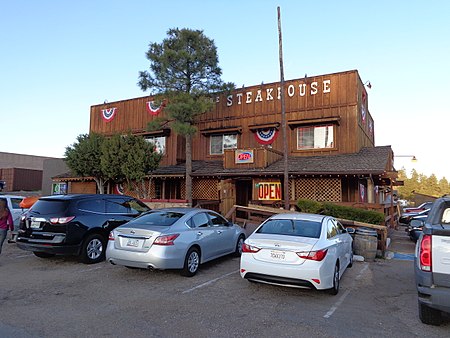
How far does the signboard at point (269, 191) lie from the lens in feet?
57.7

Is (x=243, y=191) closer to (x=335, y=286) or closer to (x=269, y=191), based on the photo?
(x=269, y=191)

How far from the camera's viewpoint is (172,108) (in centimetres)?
1750

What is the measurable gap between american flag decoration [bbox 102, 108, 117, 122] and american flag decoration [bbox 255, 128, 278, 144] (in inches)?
443

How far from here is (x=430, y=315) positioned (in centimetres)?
480

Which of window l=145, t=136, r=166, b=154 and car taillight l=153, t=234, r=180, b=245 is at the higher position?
window l=145, t=136, r=166, b=154

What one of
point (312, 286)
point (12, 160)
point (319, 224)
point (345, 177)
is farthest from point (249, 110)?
point (12, 160)

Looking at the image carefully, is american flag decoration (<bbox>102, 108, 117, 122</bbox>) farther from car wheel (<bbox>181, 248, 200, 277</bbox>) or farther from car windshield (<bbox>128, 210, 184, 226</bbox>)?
car wheel (<bbox>181, 248, 200, 277</bbox>)

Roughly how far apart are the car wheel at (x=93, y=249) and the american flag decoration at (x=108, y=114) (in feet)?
58.7

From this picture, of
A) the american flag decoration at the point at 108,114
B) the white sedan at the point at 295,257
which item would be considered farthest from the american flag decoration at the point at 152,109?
the white sedan at the point at 295,257

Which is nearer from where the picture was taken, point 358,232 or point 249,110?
point 358,232

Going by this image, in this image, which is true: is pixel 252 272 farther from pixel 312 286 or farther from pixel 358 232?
pixel 358 232

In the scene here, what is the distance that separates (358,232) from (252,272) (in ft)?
17.4

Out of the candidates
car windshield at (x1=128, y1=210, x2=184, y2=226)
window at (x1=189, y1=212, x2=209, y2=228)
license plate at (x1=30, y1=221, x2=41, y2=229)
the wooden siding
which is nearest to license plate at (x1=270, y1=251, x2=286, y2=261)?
window at (x1=189, y1=212, x2=209, y2=228)

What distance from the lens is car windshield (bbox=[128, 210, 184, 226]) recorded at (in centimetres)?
749
